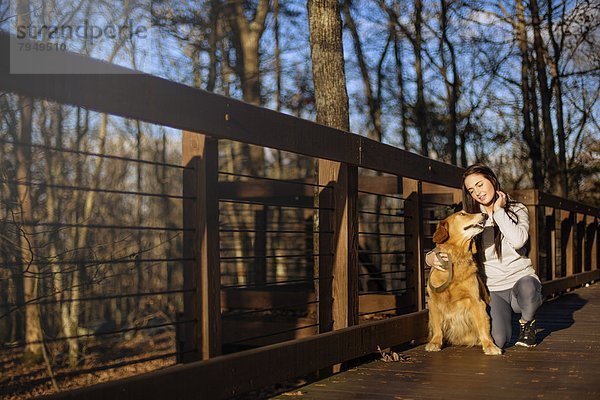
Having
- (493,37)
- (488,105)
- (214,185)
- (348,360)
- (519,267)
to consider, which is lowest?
(348,360)

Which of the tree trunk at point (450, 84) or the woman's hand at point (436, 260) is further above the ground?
the tree trunk at point (450, 84)

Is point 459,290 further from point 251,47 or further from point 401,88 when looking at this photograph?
point 401,88

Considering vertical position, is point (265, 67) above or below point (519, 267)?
above

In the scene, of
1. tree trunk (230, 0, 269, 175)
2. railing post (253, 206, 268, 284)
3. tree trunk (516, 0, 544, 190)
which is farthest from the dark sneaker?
tree trunk (516, 0, 544, 190)

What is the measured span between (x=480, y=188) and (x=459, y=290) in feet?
2.17

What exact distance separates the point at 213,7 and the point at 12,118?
5492 millimetres

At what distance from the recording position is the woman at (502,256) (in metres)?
5.07

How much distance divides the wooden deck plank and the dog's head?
2.25 feet

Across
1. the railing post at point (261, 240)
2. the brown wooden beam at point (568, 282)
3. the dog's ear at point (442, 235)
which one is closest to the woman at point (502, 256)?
the dog's ear at point (442, 235)

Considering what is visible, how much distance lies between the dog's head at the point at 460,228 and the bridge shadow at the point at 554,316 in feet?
2.88

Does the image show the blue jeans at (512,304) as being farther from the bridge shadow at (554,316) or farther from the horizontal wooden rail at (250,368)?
the horizontal wooden rail at (250,368)

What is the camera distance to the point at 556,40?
19.2m

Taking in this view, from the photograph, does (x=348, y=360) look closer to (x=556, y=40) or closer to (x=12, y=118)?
(x=12, y=118)

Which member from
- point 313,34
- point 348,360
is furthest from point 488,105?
point 348,360
